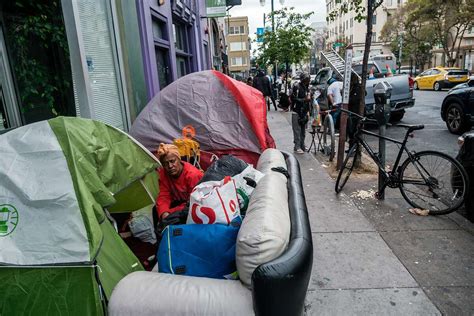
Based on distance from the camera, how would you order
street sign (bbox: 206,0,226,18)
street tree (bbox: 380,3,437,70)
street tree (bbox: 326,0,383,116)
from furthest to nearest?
street tree (bbox: 380,3,437,70) → street sign (bbox: 206,0,226,18) → street tree (bbox: 326,0,383,116)

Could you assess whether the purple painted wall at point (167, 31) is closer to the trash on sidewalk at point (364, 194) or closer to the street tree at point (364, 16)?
the street tree at point (364, 16)

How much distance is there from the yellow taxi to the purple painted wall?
1713cm

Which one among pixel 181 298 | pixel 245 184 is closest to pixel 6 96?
pixel 245 184

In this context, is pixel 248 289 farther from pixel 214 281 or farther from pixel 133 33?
pixel 133 33

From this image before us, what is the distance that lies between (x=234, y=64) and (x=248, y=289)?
68.2 m

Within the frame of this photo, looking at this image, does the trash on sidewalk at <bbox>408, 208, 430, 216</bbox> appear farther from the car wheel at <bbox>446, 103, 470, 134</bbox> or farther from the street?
the car wheel at <bbox>446, 103, 470, 134</bbox>

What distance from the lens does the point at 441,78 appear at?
79.2 feet

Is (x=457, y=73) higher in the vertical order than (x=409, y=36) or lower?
lower

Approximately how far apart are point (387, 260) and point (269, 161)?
1.50 metres

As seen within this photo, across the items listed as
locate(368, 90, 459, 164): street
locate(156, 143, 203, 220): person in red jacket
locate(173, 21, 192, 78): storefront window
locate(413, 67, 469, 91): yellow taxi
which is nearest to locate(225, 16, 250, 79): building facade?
locate(413, 67, 469, 91): yellow taxi

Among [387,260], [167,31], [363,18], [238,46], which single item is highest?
[238,46]

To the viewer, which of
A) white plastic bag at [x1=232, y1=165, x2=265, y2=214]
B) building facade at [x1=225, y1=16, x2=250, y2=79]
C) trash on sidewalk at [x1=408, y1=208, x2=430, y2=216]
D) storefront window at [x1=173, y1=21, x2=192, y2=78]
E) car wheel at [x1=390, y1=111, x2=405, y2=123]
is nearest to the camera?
white plastic bag at [x1=232, y1=165, x2=265, y2=214]

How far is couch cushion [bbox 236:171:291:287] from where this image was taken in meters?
1.96

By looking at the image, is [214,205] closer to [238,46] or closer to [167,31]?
[167,31]
